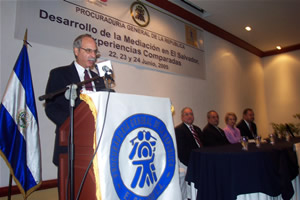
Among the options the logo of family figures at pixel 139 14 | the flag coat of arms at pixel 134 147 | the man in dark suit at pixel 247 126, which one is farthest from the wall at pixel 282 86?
the flag coat of arms at pixel 134 147

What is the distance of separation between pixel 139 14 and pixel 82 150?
10.5 feet

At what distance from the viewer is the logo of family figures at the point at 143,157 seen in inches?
51.3

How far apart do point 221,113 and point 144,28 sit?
308 cm

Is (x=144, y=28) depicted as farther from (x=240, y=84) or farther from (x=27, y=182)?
(x=240, y=84)

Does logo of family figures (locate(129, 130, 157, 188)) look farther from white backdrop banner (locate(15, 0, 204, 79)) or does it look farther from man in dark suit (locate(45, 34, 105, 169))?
white backdrop banner (locate(15, 0, 204, 79))

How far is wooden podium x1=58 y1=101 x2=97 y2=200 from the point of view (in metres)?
1.26

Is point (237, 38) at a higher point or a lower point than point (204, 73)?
higher

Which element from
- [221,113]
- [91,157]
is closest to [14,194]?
[91,157]

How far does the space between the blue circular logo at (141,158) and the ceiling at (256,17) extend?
398cm

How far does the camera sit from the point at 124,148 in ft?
4.17

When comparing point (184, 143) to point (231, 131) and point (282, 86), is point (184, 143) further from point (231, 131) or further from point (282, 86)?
point (282, 86)

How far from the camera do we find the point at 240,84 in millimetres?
6891

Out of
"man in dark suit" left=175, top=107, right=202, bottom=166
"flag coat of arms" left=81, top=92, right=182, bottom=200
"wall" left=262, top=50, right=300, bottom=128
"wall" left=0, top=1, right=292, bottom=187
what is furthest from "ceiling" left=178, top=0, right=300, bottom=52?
"flag coat of arms" left=81, top=92, right=182, bottom=200

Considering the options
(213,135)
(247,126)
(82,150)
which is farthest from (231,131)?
(82,150)
